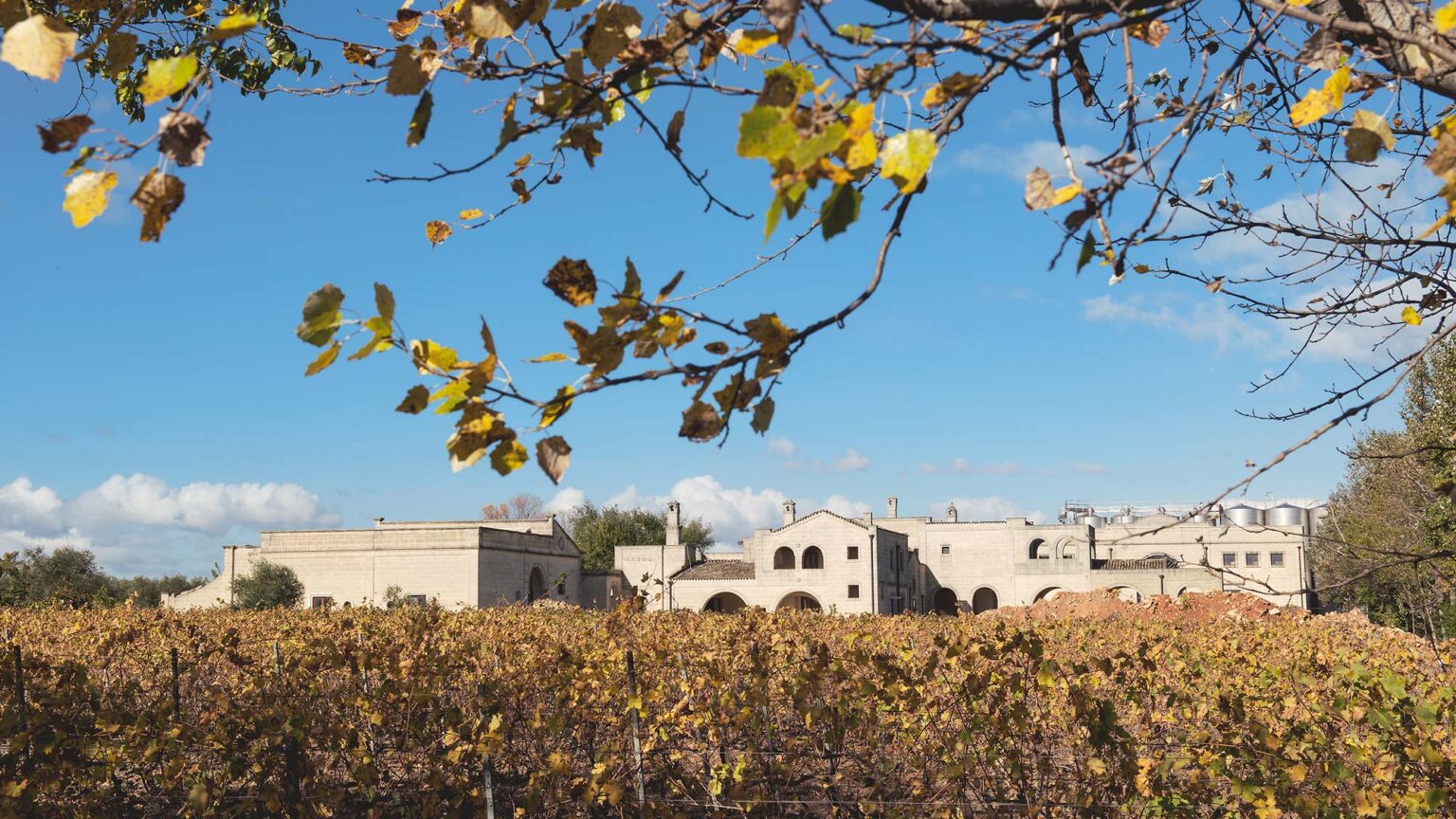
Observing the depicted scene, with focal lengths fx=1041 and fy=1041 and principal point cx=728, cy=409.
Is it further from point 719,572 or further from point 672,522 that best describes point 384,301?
point 672,522

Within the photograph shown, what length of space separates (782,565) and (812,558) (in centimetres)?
120

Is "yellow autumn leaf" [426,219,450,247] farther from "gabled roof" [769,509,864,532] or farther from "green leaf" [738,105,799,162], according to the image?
"gabled roof" [769,509,864,532]

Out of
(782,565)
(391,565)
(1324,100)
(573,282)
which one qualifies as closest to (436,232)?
(573,282)

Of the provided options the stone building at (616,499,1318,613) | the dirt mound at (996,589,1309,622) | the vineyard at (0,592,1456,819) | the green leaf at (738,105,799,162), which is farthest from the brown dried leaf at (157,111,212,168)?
the stone building at (616,499,1318,613)

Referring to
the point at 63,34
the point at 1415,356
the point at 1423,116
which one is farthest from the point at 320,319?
the point at 1423,116

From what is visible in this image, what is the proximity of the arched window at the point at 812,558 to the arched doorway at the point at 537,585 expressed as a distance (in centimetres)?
1007

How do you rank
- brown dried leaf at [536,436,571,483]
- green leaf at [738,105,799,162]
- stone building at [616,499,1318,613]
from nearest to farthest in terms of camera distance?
green leaf at [738,105,799,162], brown dried leaf at [536,436,571,483], stone building at [616,499,1318,613]

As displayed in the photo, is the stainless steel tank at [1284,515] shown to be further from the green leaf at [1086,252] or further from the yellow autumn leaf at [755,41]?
the yellow autumn leaf at [755,41]

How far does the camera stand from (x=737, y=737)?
7.40 metres

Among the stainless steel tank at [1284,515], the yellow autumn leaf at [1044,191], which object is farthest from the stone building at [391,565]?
the stainless steel tank at [1284,515]

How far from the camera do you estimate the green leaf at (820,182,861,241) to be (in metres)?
1.42

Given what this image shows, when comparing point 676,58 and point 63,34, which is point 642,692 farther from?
point 63,34

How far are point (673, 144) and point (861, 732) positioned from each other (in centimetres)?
385

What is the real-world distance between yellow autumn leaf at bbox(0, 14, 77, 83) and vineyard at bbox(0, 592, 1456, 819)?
3.25 meters
